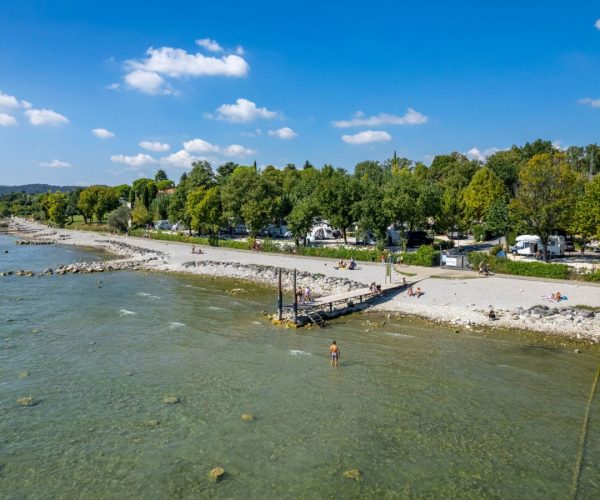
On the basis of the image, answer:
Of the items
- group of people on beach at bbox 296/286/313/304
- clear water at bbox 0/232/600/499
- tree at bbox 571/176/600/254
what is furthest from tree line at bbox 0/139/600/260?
clear water at bbox 0/232/600/499

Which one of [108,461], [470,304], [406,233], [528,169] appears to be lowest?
[108,461]

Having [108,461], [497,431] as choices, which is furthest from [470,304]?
[108,461]

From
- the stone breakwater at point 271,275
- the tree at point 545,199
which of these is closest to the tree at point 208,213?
the stone breakwater at point 271,275

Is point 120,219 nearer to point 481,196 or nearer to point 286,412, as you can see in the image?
point 481,196

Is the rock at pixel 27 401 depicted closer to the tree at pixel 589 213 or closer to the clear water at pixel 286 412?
the clear water at pixel 286 412

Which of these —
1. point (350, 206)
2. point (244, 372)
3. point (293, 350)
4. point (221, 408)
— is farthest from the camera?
point (350, 206)

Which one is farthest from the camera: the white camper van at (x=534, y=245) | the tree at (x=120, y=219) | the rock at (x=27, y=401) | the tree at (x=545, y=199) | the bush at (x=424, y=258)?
the tree at (x=120, y=219)

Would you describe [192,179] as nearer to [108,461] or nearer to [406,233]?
[406,233]

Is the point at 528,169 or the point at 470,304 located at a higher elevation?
the point at 528,169
